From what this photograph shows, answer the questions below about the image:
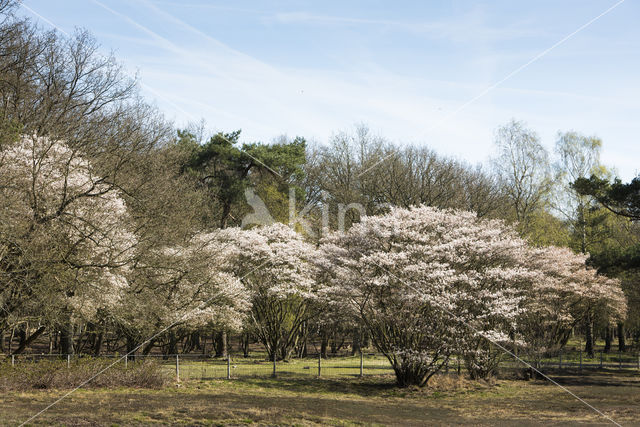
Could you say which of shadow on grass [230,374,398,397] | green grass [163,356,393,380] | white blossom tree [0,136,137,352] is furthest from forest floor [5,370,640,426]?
white blossom tree [0,136,137,352]

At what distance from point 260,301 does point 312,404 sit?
40.9 feet

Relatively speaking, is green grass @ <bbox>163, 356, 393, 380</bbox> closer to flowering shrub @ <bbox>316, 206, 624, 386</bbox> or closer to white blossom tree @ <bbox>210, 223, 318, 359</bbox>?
white blossom tree @ <bbox>210, 223, 318, 359</bbox>

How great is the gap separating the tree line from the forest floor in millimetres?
1594

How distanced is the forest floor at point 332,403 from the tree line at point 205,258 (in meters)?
1.59

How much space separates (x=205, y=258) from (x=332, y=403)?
30.1 feet

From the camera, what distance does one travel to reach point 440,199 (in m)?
38.1

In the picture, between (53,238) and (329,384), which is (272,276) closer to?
(329,384)

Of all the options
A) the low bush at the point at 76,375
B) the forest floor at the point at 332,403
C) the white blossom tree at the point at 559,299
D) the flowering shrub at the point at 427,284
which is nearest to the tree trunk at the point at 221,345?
the forest floor at the point at 332,403

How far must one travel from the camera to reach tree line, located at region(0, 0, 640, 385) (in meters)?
15.7

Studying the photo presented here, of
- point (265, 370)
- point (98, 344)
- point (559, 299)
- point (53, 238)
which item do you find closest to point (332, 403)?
point (265, 370)

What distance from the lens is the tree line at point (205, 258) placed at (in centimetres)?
1570

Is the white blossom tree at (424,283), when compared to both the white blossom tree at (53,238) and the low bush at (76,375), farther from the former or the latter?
the white blossom tree at (53,238)

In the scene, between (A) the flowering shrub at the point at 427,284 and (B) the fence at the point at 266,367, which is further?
(A) the flowering shrub at the point at 427,284

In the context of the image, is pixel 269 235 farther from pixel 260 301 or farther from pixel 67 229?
pixel 67 229
